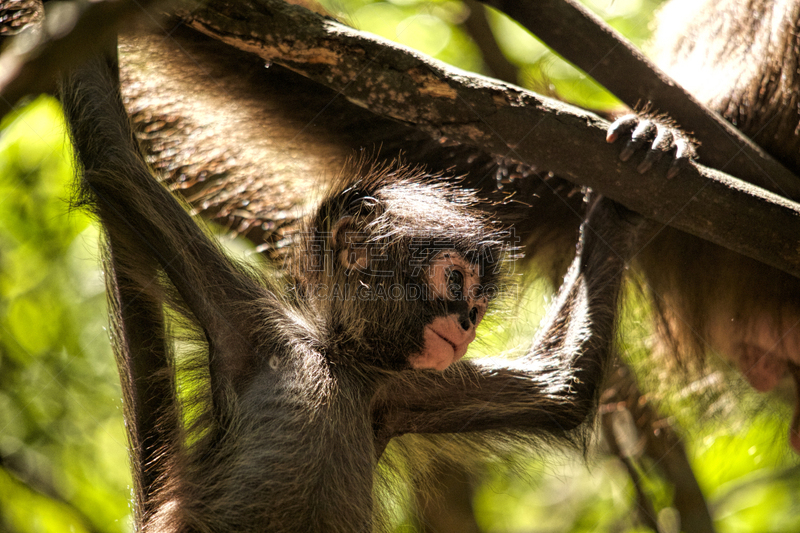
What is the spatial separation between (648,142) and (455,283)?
2.15 feet

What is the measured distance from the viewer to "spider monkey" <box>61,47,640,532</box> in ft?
4.88

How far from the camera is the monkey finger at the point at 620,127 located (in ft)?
5.68

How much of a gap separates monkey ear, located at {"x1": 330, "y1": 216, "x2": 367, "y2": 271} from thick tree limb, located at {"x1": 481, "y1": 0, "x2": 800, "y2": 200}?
76cm

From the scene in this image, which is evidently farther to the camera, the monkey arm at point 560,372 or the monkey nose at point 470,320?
the monkey arm at point 560,372

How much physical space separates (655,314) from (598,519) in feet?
4.92

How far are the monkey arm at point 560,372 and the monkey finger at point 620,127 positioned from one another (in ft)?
0.97

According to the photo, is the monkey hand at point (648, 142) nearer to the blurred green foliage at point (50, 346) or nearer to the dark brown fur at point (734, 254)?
the dark brown fur at point (734, 254)

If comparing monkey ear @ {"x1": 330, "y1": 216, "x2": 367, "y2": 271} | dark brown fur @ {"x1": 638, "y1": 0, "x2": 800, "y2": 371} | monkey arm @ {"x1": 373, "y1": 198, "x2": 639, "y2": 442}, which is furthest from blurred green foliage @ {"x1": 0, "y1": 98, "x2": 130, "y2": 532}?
dark brown fur @ {"x1": 638, "y1": 0, "x2": 800, "y2": 371}

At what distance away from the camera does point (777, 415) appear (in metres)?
2.88

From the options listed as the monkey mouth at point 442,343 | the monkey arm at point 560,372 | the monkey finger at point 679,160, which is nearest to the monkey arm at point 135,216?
the monkey mouth at point 442,343

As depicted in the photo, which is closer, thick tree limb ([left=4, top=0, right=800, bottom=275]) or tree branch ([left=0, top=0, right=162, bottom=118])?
tree branch ([left=0, top=0, right=162, bottom=118])

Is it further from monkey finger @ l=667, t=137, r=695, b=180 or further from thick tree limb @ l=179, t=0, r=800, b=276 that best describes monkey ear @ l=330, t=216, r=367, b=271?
monkey finger @ l=667, t=137, r=695, b=180

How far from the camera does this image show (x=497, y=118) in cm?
166

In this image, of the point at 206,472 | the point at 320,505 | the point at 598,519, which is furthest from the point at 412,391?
the point at 598,519
